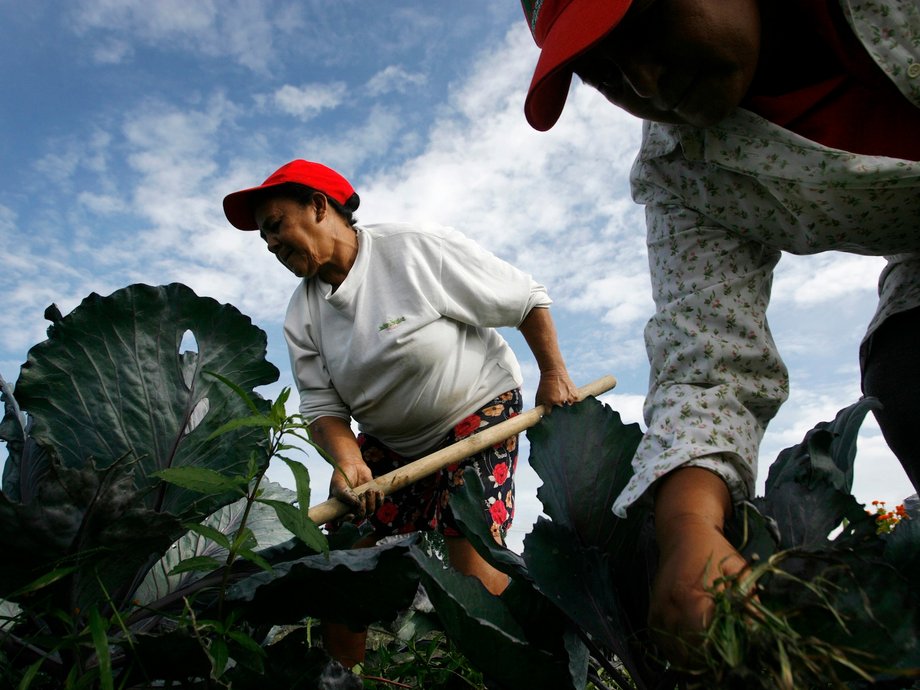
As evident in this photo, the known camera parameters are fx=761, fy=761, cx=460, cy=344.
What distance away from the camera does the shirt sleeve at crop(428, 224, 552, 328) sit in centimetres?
246

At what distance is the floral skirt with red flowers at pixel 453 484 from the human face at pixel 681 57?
1501mm

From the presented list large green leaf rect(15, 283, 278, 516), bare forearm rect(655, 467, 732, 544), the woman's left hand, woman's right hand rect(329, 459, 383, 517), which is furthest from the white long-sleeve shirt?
bare forearm rect(655, 467, 732, 544)

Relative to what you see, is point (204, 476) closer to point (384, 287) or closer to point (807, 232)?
point (807, 232)

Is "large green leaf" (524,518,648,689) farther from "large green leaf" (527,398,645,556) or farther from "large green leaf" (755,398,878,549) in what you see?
"large green leaf" (755,398,878,549)

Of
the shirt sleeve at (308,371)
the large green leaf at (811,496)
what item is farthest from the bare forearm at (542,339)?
the large green leaf at (811,496)

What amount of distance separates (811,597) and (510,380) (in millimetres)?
1940

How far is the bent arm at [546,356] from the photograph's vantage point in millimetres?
2637

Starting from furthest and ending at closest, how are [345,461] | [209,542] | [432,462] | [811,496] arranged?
[345,461] → [432,462] → [209,542] → [811,496]

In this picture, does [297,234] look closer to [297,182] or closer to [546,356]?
[297,182]

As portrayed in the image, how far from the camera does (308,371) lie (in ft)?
8.50

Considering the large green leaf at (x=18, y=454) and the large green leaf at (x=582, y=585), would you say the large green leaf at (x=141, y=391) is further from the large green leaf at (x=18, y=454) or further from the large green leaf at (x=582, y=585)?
the large green leaf at (x=582, y=585)

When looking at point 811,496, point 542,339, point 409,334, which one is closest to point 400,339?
point 409,334

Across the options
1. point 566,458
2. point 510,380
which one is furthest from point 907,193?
point 510,380

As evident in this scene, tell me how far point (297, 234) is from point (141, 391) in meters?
1.13
